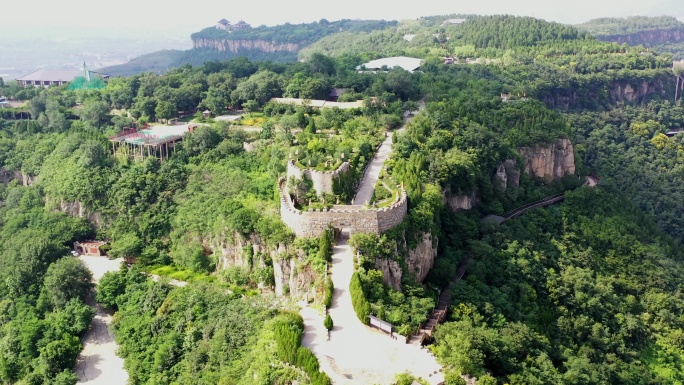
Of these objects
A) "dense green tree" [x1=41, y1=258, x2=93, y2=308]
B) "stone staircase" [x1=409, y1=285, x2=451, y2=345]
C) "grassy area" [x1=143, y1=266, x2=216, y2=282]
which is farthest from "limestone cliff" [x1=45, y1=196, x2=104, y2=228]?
"stone staircase" [x1=409, y1=285, x2=451, y2=345]

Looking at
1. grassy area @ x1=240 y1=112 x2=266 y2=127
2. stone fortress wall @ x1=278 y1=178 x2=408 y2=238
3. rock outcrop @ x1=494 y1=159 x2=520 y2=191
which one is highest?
grassy area @ x1=240 y1=112 x2=266 y2=127

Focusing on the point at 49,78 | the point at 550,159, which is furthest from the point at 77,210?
the point at 49,78

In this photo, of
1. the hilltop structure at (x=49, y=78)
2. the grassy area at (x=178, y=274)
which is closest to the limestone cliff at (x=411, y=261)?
the grassy area at (x=178, y=274)

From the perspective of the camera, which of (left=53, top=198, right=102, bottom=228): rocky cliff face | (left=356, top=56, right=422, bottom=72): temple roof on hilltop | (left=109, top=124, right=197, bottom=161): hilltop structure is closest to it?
(left=53, top=198, right=102, bottom=228): rocky cliff face

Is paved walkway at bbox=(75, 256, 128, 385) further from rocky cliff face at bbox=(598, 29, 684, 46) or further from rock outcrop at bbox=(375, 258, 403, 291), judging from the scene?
rocky cliff face at bbox=(598, 29, 684, 46)

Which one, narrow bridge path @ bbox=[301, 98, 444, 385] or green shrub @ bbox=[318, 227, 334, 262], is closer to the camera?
narrow bridge path @ bbox=[301, 98, 444, 385]

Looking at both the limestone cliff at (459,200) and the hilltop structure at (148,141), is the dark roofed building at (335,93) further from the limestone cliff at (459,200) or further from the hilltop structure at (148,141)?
the limestone cliff at (459,200)
